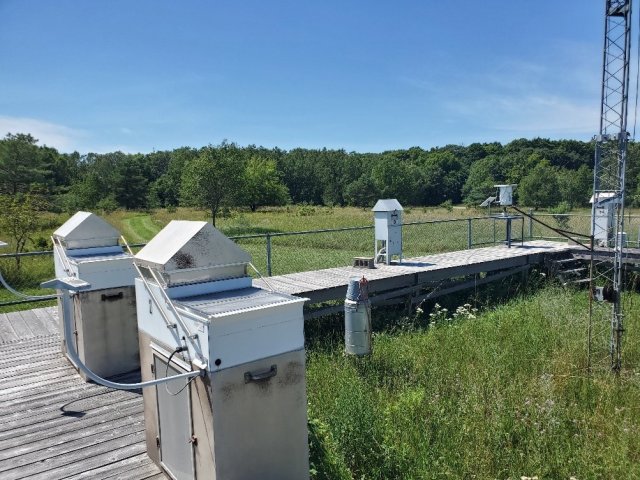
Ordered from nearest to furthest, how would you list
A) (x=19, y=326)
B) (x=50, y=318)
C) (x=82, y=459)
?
(x=82, y=459), (x=19, y=326), (x=50, y=318)

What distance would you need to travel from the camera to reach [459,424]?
15.5ft

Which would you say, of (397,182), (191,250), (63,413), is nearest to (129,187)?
(397,182)

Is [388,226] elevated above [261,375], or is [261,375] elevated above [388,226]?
[388,226]

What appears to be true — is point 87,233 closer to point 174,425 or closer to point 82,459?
point 82,459

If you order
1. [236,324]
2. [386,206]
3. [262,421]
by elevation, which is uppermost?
[386,206]

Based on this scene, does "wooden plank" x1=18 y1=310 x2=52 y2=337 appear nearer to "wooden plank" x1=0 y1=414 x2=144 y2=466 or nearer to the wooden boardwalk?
the wooden boardwalk

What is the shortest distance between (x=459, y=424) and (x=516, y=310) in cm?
507

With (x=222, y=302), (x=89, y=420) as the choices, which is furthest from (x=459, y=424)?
(x=89, y=420)

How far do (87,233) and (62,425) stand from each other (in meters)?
2.28

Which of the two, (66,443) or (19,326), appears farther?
(19,326)

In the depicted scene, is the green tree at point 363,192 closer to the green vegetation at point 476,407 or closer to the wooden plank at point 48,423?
the green vegetation at point 476,407

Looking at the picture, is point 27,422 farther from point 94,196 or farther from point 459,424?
point 94,196

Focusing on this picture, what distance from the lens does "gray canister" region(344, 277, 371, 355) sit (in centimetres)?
621

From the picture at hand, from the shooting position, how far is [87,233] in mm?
5613
